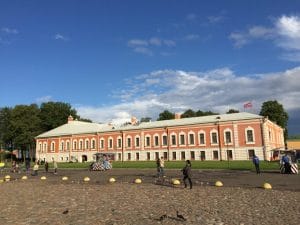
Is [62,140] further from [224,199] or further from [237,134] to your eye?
[224,199]

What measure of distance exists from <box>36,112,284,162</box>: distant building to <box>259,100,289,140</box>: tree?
4579mm

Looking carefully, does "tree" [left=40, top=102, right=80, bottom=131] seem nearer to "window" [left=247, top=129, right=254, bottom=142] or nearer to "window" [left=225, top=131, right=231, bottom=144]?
"window" [left=225, top=131, right=231, bottom=144]

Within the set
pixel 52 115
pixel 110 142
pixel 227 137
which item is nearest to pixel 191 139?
pixel 227 137

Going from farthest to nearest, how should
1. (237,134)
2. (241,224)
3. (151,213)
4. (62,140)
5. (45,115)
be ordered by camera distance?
(45,115), (62,140), (237,134), (151,213), (241,224)

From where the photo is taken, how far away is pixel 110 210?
42.3 ft

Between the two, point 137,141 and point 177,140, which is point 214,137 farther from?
point 137,141

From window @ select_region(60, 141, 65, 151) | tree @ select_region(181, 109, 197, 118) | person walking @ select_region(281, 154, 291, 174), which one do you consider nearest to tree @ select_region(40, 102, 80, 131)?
window @ select_region(60, 141, 65, 151)

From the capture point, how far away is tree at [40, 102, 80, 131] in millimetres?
100500

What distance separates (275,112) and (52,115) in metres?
64.1

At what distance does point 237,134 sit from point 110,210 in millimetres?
53201

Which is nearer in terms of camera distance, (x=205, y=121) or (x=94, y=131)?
(x=205, y=121)

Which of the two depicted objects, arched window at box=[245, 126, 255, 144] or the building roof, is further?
the building roof

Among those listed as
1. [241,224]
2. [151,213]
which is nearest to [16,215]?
[151,213]

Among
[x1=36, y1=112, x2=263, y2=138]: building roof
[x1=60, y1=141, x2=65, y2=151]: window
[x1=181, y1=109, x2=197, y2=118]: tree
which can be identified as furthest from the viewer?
[x1=181, y1=109, x2=197, y2=118]: tree
